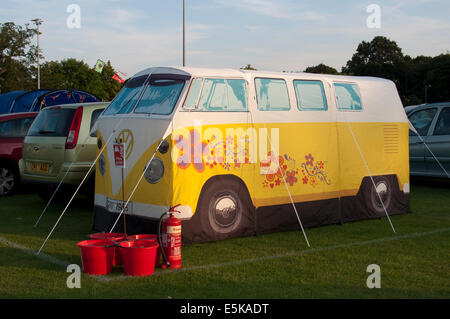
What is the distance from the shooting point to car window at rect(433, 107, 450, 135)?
1213 centimetres

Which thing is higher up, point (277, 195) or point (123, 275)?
point (277, 195)

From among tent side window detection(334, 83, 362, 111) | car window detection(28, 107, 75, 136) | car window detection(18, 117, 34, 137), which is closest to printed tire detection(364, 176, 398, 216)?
tent side window detection(334, 83, 362, 111)

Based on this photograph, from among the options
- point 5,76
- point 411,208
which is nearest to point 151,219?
point 411,208

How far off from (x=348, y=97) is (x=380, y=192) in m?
1.66

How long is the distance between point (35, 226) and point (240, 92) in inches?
144

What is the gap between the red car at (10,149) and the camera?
11.5 m

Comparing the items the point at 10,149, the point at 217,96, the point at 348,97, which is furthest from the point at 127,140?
the point at 10,149

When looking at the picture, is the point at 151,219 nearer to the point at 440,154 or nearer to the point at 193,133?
the point at 193,133

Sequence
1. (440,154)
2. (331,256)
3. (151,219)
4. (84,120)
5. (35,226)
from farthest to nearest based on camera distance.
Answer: (440,154) < (84,120) < (35,226) < (151,219) < (331,256)

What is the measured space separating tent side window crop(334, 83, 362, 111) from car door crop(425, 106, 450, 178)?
4.35 metres

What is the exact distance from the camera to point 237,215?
7043 millimetres

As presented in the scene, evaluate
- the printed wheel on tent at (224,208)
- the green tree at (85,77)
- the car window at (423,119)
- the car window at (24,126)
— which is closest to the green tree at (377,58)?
the green tree at (85,77)

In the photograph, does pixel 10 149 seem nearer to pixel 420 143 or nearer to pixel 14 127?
pixel 14 127

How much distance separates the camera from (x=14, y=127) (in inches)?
465
